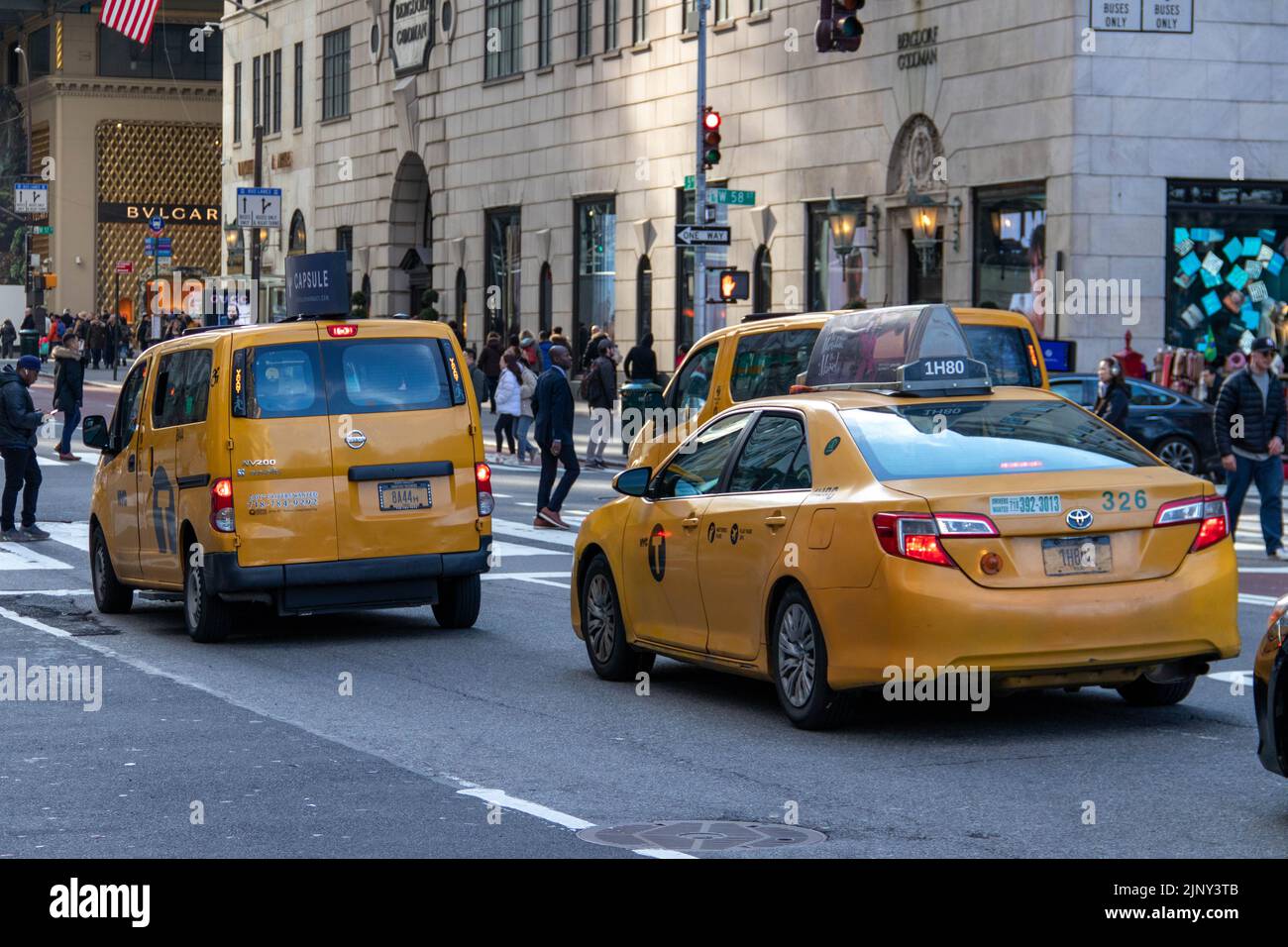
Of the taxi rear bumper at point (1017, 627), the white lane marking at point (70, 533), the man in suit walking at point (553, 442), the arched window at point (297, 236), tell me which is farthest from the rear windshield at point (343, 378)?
the arched window at point (297, 236)

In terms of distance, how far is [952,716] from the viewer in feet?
35.0

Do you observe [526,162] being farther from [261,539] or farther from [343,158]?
[261,539]

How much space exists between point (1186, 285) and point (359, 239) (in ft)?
109

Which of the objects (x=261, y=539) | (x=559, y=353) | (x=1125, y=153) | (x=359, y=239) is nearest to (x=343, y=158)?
(x=359, y=239)

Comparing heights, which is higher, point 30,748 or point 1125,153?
point 1125,153

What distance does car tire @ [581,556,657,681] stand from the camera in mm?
12094

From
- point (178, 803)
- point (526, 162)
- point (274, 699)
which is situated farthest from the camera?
point (526, 162)

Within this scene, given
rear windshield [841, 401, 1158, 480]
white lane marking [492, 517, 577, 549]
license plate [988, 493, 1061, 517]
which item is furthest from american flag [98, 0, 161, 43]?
license plate [988, 493, 1061, 517]

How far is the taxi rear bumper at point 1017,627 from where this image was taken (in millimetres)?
9602

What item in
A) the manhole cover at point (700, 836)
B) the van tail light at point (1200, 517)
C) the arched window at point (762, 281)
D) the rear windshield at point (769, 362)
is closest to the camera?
the manhole cover at point (700, 836)

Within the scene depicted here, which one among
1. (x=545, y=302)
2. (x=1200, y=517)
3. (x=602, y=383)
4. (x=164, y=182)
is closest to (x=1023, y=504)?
(x=1200, y=517)

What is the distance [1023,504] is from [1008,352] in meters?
7.35

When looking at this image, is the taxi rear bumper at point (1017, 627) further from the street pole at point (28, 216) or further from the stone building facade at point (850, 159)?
the street pole at point (28, 216)

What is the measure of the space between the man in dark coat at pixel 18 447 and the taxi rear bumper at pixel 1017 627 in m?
13.3
